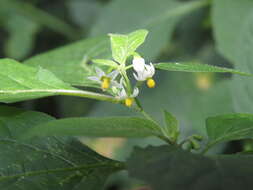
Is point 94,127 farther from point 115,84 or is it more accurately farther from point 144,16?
point 144,16

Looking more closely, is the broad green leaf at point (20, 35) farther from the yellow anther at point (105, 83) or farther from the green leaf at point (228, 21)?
the yellow anther at point (105, 83)

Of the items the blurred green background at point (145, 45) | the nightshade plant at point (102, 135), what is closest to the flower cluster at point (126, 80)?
the nightshade plant at point (102, 135)

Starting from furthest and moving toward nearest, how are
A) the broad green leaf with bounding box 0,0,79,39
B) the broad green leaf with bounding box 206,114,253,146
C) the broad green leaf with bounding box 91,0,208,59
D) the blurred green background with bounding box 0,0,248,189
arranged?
the broad green leaf with bounding box 0,0,79,39 → the broad green leaf with bounding box 91,0,208,59 → the blurred green background with bounding box 0,0,248,189 → the broad green leaf with bounding box 206,114,253,146

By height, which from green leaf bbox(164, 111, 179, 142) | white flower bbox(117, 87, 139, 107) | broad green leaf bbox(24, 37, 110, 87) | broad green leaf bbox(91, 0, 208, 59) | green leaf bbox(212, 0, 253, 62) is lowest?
green leaf bbox(164, 111, 179, 142)

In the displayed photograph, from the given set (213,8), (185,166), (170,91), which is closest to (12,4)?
(170,91)

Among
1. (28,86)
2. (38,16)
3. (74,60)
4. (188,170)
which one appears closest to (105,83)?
(28,86)

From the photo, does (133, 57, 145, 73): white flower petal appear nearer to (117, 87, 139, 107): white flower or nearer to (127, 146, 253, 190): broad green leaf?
(117, 87, 139, 107): white flower

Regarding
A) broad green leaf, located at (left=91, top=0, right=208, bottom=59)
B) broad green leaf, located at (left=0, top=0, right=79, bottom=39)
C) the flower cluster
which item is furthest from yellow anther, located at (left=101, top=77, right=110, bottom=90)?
broad green leaf, located at (left=0, top=0, right=79, bottom=39)
